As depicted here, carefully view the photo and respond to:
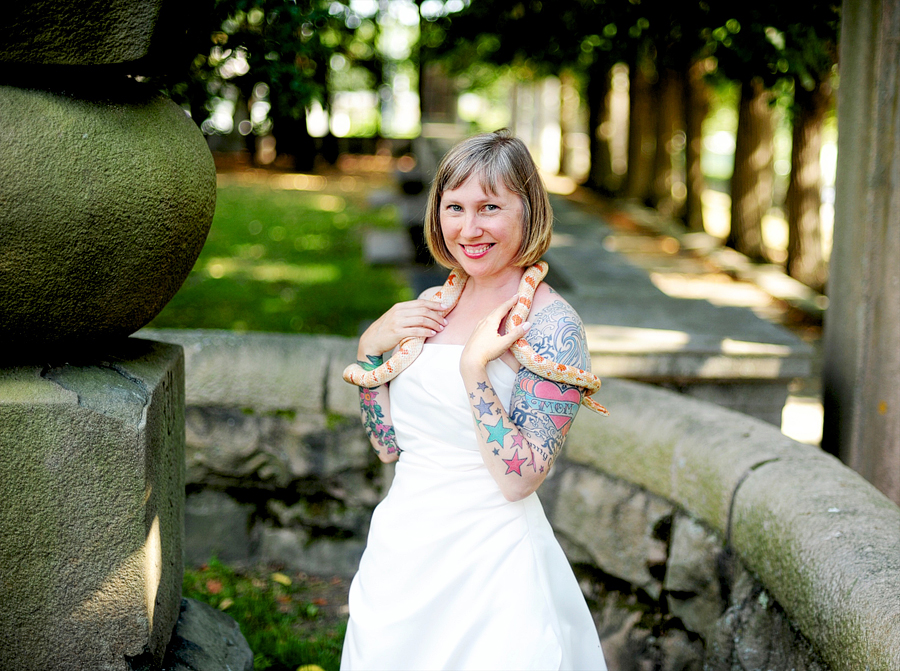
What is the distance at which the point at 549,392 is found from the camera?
1883 mm

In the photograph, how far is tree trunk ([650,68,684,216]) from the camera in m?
12.6

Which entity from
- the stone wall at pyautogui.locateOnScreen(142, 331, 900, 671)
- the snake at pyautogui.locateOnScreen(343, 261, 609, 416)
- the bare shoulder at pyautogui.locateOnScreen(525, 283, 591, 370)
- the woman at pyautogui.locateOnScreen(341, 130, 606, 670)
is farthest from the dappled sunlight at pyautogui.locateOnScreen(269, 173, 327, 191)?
the bare shoulder at pyautogui.locateOnScreen(525, 283, 591, 370)

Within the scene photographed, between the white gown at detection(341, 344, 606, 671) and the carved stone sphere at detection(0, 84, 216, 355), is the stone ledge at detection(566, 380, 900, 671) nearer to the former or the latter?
the white gown at detection(341, 344, 606, 671)

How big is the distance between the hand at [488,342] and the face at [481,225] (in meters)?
0.15

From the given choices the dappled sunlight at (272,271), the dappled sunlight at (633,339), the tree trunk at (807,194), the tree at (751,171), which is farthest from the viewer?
the tree at (751,171)

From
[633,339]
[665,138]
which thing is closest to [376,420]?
[633,339]

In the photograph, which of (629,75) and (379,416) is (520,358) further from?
(629,75)

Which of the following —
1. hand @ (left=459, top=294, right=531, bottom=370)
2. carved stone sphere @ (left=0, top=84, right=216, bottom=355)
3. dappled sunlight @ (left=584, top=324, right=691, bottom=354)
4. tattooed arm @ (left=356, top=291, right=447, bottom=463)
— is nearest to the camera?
carved stone sphere @ (left=0, top=84, right=216, bottom=355)

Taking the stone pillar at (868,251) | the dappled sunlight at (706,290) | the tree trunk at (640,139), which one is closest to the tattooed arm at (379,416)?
the stone pillar at (868,251)

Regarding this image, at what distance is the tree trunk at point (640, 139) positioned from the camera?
13555mm

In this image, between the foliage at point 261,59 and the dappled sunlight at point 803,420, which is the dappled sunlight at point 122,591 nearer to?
the foliage at point 261,59

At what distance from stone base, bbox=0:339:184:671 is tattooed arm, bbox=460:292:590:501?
0.74 m

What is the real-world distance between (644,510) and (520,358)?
4.19 feet

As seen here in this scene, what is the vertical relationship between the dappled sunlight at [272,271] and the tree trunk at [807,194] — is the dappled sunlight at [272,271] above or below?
below
